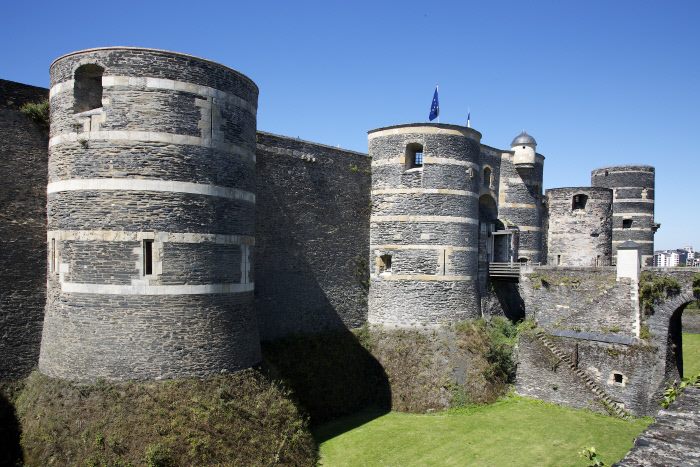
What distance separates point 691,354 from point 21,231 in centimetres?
3110

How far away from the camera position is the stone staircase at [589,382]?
63.3 ft

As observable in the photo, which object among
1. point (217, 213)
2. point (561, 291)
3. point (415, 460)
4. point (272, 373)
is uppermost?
point (217, 213)

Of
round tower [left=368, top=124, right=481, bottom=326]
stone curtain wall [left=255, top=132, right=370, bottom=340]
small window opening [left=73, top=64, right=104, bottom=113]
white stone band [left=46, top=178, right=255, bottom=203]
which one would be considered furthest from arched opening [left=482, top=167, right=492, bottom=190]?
small window opening [left=73, top=64, right=104, bottom=113]

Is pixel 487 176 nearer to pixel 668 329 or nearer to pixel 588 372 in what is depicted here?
pixel 588 372

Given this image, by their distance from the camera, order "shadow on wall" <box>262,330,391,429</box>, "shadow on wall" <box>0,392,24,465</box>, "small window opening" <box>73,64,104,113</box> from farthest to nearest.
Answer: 1. "shadow on wall" <box>262,330,391,429</box>
2. "small window opening" <box>73,64,104,113</box>
3. "shadow on wall" <box>0,392,24,465</box>

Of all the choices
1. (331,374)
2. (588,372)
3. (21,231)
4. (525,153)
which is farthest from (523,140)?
(21,231)

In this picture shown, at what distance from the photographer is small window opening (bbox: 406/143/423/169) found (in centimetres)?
2192

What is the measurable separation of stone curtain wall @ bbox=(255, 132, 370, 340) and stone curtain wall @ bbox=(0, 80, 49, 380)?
249 inches

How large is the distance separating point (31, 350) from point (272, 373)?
19.0ft

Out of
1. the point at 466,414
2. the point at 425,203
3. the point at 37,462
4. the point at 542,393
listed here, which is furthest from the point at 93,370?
the point at 542,393

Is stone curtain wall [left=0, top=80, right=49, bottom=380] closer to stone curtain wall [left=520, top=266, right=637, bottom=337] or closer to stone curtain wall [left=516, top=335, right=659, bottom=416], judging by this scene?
stone curtain wall [left=516, top=335, right=659, bottom=416]

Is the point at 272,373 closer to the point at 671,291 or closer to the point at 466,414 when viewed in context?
the point at 466,414

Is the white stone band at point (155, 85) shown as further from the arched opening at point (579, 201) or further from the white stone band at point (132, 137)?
the arched opening at point (579, 201)

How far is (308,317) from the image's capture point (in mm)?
19938
